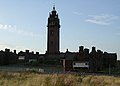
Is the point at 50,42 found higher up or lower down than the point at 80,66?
higher up

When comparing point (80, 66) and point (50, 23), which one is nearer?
point (80, 66)

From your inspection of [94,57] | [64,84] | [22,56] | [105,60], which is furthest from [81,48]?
[64,84]

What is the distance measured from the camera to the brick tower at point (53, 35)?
11235 centimetres

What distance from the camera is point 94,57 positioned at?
79.6m

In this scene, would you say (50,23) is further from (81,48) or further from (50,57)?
(81,48)

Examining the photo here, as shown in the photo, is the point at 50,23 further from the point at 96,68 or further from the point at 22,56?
the point at 96,68

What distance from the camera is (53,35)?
113125 mm

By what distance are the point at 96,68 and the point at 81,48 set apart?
24.9ft

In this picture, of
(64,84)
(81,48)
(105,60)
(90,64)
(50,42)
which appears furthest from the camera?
(50,42)

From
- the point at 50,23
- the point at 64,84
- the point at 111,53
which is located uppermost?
the point at 50,23

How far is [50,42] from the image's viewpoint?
113 m

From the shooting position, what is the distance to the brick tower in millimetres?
112350

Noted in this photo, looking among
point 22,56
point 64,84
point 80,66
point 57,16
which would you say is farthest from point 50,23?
point 64,84

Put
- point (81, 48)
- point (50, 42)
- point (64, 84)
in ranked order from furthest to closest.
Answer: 1. point (50, 42)
2. point (81, 48)
3. point (64, 84)
